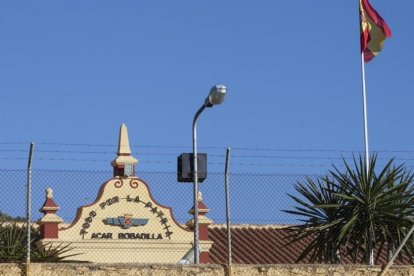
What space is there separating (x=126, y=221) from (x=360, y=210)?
1163cm

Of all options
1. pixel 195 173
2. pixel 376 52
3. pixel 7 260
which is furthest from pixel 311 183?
pixel 376 52

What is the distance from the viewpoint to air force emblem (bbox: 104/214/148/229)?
118ft

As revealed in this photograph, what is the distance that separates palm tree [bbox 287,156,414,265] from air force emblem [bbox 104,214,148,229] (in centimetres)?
1043

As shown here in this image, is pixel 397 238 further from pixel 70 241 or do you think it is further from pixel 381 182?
pixel 70 241

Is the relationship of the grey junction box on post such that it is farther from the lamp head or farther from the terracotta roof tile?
the terracotta roof tile

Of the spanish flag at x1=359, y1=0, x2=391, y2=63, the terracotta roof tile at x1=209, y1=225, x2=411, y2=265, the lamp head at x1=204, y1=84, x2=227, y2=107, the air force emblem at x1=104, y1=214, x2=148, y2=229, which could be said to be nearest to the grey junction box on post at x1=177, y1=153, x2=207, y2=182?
the lamp head at x1=204, y1=84, x2=227, y2=107

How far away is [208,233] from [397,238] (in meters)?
14.0

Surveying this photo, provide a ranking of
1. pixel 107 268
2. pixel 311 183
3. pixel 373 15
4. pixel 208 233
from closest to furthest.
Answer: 1. pixel 107 268
2. pixel 311 183
3. pixel 373 15
4. pixel 208 233

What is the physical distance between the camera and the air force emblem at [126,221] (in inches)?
1419

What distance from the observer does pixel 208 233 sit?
39562mm

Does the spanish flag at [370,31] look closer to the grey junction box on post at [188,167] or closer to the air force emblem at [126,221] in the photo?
the air force emblem at [126,221]

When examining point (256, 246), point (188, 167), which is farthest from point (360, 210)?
point (256, 246)

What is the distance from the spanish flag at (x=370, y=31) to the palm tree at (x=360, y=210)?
8.10 m

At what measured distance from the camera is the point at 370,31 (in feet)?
112
